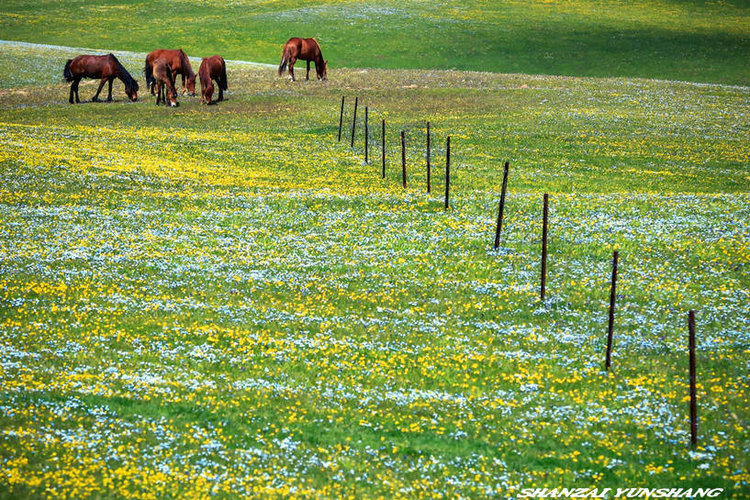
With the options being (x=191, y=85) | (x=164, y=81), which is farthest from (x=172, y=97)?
(x=191, y=85)

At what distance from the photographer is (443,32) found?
4053 inches

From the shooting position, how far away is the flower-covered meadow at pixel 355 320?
Answer: 14.3 m

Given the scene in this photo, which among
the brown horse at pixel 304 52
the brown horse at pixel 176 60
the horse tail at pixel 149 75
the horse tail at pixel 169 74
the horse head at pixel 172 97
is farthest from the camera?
the brown horse at pixel 304 52

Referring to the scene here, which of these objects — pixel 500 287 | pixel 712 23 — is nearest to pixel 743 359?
pixel 500 287

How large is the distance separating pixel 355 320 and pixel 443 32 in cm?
8806

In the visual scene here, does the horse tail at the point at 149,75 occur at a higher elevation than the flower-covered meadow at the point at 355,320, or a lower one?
higher

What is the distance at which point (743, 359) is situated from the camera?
19.2 m

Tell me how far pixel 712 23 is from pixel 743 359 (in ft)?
336

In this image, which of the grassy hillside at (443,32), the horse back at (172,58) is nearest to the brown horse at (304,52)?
the horse back at (172,58)

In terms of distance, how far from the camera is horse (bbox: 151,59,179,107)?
56344mm

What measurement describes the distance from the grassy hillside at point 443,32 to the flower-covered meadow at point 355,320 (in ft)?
149

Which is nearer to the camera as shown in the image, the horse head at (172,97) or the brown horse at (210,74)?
the brown horse at (210,74)

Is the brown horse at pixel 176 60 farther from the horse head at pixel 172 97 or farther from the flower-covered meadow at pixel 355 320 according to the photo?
the flower-covered meadow at pixel 355 320

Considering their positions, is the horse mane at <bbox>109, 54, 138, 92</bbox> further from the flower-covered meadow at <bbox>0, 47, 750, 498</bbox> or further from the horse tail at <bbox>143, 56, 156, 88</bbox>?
the flower-covered meadow at <bbox>0, 47, 750, 498</bbox>
